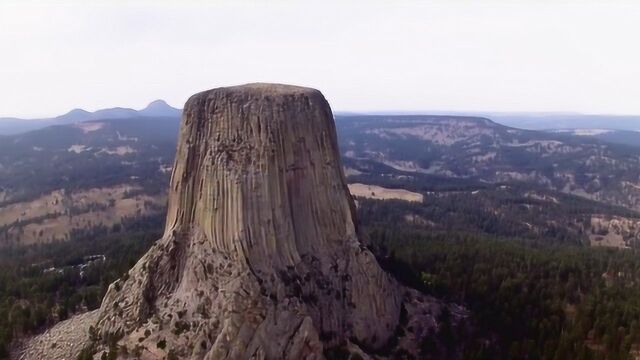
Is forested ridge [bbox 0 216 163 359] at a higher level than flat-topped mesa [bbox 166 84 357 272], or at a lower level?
lower

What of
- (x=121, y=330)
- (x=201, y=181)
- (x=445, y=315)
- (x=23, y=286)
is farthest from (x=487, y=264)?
(x=23, y=286)

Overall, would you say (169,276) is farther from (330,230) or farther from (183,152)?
(330,230)

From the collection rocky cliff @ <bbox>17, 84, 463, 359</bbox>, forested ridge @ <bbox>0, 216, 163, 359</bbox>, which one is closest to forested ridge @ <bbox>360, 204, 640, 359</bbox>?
rocky cliff @ <bbox>17, 84, 463, 359</bbox>

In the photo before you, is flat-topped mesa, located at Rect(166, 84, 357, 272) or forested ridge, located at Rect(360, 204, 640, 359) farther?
forested ridge, located at Rect(360, 204, 640, 359)

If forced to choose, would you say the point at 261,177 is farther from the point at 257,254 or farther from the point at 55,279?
the point at 55,279

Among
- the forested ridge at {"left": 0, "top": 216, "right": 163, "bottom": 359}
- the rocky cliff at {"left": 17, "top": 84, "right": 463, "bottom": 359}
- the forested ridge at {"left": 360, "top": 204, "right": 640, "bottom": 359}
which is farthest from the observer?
the forested ridge at {"left": 0, "top": 216, "right": 163, "bottom": 359}

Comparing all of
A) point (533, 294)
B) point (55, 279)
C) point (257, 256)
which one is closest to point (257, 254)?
point (257, 256)

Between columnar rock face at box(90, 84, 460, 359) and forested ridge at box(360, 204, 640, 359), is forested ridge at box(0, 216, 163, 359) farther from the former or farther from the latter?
forested ridge at box(360, 204, 640, 359)
